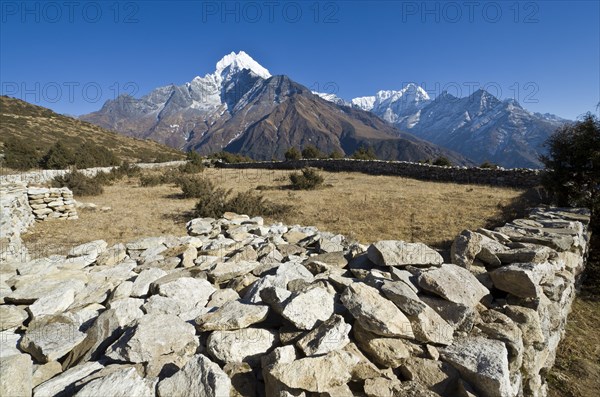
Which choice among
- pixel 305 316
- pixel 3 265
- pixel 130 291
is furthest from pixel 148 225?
pixel 305 316

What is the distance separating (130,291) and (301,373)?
9.06 feet

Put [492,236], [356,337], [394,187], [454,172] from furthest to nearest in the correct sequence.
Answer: [454,172] → [394,187] → [492,236] → [356,337]

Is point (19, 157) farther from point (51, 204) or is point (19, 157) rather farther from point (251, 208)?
point (251, 208)

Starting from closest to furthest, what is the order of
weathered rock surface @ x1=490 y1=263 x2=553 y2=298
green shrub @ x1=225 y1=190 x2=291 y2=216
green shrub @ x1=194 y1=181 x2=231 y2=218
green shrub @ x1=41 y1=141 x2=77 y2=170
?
1. weathered rock surface @ x1=490 y1=263 x2=553 y2=298
2. green shrub @ x1=194 y1=181 x2=231 y2=218
3. green shrub @ x1=225 y1=190 x2=291 y2=216
4. green shrub @ x1=41 y1=141 x2=77 y2=170

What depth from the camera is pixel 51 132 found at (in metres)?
47.5

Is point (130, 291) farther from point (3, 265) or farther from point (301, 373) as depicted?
point (3, 265)

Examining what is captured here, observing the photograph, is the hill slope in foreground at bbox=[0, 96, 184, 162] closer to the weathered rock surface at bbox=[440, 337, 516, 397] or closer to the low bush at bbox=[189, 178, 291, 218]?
the low bush at bbox=[189, 178, 291, 218]

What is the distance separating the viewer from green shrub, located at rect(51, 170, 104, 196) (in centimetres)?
1622

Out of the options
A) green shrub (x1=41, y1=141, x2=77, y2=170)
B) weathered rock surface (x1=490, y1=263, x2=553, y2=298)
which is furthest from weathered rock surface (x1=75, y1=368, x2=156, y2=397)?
green shrub (x1=41, y1=141, x2=77, y2=170)

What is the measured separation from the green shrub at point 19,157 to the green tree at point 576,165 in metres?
36.1

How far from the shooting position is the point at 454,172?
822 inches

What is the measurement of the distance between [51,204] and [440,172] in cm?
2251

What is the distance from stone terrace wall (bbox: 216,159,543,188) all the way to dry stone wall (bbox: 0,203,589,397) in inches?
662

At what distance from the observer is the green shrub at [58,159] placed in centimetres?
2591
